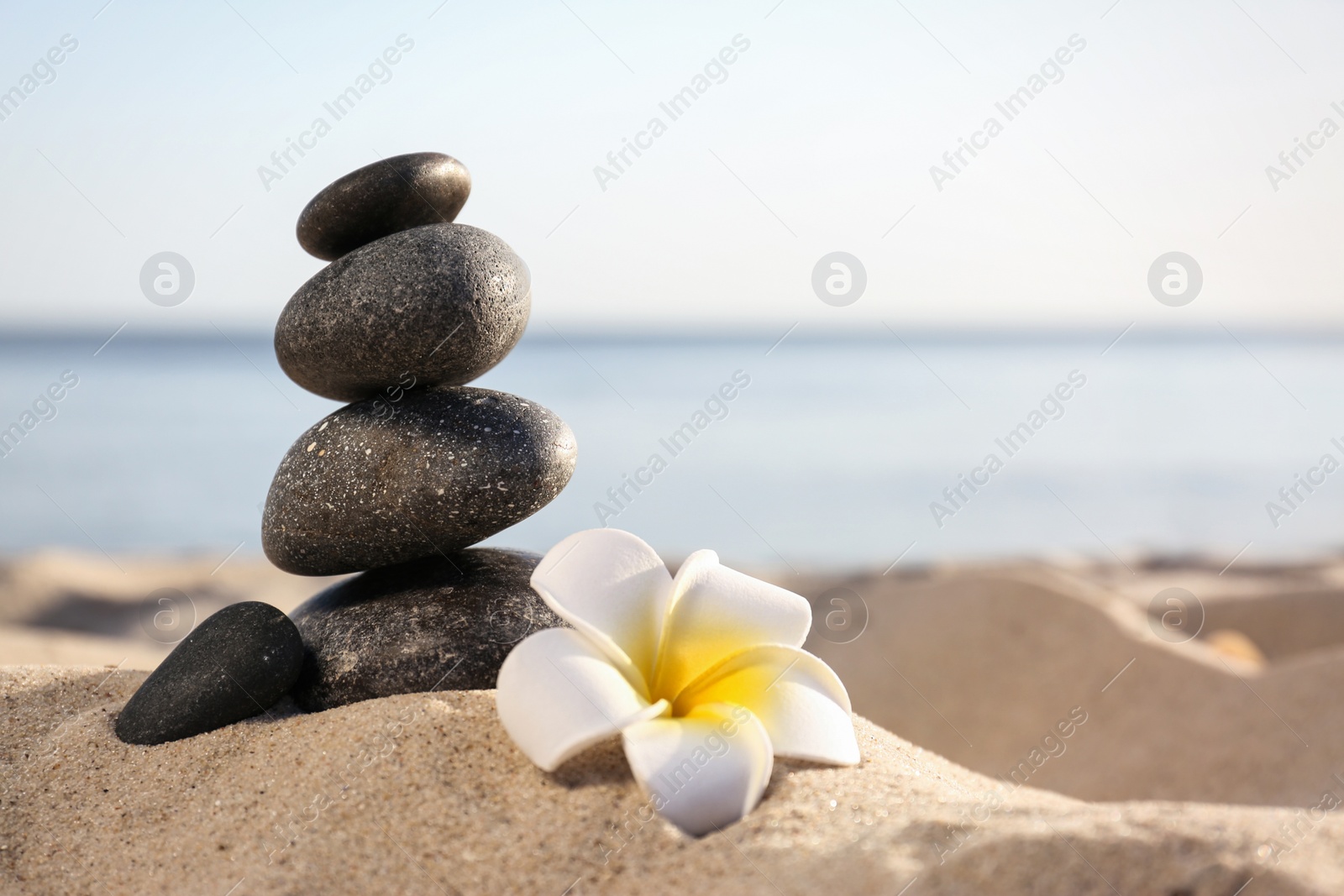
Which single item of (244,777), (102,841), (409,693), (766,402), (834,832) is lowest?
(766,402)

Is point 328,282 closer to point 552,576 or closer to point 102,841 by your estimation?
point 552,576

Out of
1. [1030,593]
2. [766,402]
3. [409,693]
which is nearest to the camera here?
[409,693]

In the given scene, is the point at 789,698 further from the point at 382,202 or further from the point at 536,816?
the point at 382,202

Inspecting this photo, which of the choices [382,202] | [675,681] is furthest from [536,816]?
[382,202]

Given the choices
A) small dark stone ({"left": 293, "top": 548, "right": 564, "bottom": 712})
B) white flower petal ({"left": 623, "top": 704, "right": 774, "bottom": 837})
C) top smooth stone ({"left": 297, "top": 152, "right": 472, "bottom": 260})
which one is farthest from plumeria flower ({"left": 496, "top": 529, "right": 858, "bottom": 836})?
top smooth stone ({"left": 297, "top": 152, "right": 472, "bottom": 260})

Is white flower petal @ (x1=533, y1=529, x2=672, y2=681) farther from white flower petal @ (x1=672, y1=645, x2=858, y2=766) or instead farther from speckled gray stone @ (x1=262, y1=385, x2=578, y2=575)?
speckled gray stone @ (x1=262, y1=385, x2=578, y2=575)

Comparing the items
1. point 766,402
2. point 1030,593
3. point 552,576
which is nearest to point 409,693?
point 552,576
